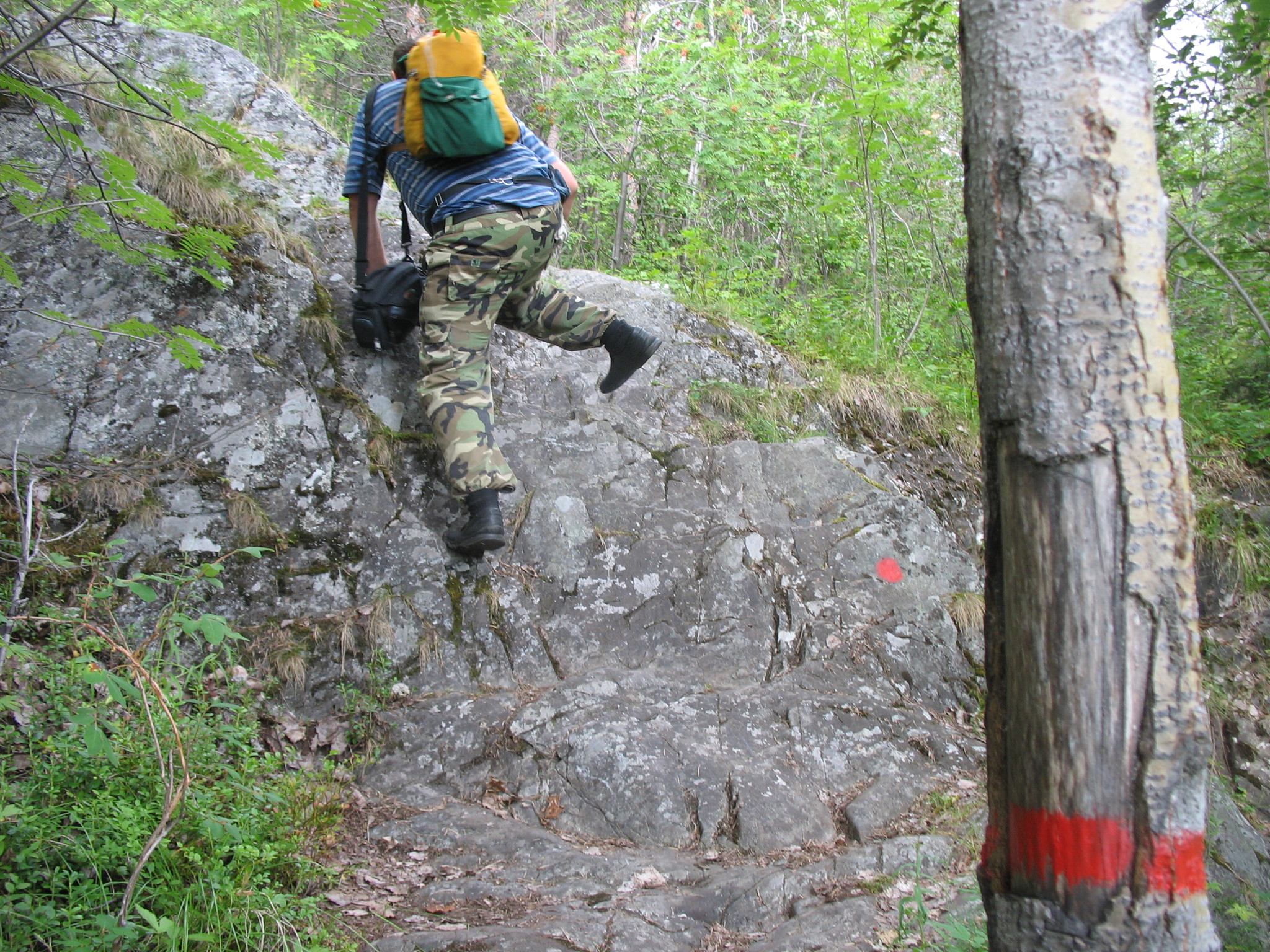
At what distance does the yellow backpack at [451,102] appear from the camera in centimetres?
338

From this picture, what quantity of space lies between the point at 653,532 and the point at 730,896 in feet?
6.36

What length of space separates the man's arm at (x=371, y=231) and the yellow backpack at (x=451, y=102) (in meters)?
0.43

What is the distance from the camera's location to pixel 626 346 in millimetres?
4297

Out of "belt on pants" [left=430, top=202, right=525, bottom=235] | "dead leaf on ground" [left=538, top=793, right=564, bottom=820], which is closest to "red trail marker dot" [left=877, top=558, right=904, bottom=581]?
"dead leaf on ground" [left=538, top=793, right=564, bottom=820]

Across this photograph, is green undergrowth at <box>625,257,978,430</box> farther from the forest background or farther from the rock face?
the rock face

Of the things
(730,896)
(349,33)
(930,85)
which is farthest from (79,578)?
(930,85)

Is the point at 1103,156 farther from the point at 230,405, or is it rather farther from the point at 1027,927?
the point at 230,405

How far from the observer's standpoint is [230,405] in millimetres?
3828

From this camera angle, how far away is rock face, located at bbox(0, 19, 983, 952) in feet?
9.77

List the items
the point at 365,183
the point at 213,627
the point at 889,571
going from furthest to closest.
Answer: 1. the point at 889,571
2. the point at 365,183
3. the point at 213,627

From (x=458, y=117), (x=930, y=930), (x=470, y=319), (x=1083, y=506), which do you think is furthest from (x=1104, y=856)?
(x=458, y=117)

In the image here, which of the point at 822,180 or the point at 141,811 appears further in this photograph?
the point at 822,180

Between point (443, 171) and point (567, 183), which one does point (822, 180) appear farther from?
point (443, 171)

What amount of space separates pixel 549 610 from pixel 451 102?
92.1 inches
